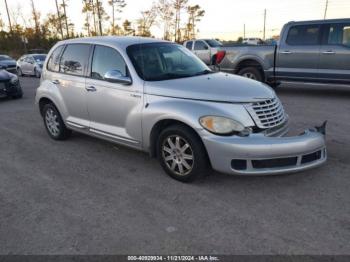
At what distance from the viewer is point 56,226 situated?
3.24m

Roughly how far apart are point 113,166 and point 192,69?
1.81 metres

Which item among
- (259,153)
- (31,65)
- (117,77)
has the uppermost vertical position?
(117,77)

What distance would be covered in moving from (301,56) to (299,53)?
0.33 ft

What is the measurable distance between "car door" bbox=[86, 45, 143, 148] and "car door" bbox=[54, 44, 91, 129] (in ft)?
0.59

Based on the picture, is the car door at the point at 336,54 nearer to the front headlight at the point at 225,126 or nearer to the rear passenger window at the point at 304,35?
the rear passenger window at the point at 304,35

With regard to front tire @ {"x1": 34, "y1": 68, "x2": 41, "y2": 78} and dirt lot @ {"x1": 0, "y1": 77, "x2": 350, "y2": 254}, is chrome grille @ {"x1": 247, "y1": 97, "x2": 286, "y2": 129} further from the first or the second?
front tire @ {"x1": 34, "y1": 68, "x2": 41, "y2": 78}

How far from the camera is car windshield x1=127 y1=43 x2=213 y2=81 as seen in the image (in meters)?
4.45

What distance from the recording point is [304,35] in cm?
915

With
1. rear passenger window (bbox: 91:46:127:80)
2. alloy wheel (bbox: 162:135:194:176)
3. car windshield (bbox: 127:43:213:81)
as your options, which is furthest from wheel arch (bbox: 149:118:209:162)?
rear passenger window (bbox: 91:46:127:80)

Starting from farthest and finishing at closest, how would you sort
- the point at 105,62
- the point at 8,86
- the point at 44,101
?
the point at 8,86
the point at 44,101
the point at 105,62

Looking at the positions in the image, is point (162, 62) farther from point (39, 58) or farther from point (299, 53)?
point (39, 58)

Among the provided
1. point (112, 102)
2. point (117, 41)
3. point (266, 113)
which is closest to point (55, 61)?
point (117, 41)

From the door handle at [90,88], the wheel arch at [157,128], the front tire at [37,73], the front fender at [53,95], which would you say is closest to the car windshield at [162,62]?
the wheel arch at [157,128]

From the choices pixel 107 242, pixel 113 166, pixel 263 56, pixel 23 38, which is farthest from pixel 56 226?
pixel 23 38
